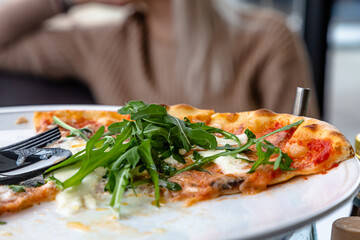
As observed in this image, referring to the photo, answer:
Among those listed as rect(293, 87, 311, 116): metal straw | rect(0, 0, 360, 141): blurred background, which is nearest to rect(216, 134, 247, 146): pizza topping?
rect(293, 87, 311, 116): metal straw

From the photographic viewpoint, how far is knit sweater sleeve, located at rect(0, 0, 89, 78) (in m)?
2.24

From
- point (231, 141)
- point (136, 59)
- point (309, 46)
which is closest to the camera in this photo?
point (231, 141)

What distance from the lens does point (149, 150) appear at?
60 centimetres

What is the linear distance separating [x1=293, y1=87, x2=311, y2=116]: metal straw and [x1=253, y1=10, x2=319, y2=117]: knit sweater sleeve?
4.25 ft

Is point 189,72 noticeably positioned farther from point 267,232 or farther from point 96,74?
point 267,232

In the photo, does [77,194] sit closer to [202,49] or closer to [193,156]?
[193,156]

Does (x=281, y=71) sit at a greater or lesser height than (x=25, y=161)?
lesser

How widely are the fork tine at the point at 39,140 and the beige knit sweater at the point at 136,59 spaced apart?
4.37 feet

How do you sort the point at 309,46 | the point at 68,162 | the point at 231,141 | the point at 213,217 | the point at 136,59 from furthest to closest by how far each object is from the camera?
the point at 309,46
the point at 136,59
the point at 231,141
the point at 68,162
the point at 213,217

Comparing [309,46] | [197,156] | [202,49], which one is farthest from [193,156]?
[309,46]

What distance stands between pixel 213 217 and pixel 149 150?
0.14 m

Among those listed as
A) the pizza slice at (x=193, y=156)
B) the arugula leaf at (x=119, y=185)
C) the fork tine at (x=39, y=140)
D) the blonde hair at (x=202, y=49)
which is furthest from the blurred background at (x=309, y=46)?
the arugula leaf at (x=119, y=185)

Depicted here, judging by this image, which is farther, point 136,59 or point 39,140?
point 136,59

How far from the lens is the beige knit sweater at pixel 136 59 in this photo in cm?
207
